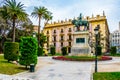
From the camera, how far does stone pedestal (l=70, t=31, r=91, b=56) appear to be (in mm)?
33450

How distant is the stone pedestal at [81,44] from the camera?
3345 centimetres

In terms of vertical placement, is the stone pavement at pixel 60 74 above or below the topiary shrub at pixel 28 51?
below

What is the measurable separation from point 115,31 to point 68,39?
159 feet

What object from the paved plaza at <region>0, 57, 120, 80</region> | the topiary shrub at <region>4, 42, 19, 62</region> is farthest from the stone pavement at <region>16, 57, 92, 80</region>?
the topiary shrub at <region>4, 42, 19, 62</region>

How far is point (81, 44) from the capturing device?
33.9 meters

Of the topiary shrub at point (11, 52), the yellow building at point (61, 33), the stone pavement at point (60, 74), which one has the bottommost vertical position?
the stone pavement at point (60, 74)

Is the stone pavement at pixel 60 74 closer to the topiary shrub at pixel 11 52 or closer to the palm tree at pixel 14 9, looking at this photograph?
the topiary shrub at pixel 11 52

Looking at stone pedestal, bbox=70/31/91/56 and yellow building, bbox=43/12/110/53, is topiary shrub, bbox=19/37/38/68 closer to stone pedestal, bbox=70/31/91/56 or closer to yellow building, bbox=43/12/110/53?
stone pedestal, bbox=70/31/91/56

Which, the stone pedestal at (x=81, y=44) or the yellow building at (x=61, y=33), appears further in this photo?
the yellow building at (x=61, y=33)

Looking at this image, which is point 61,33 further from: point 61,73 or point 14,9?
point 61,73

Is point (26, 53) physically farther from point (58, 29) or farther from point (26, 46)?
point (58, 29)

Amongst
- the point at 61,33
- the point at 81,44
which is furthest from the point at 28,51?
the point at 61,33

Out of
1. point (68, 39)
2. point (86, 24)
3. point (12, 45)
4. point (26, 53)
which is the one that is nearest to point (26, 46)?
point (26, 53)

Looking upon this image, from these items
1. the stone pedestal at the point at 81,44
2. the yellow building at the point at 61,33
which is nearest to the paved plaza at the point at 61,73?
the stone pedestal at the point at 81,44
